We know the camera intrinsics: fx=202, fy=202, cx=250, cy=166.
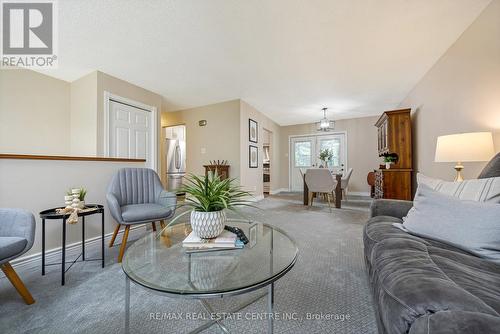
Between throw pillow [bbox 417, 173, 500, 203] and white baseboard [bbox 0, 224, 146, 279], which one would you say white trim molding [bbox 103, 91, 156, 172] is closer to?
white baseboard [bbox 0, 224, 146, 279]

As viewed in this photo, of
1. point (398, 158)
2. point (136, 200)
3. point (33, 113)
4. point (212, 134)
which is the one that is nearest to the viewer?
point (136, 200)

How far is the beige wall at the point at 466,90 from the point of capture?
72.0 inches

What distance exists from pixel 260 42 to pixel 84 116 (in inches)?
113

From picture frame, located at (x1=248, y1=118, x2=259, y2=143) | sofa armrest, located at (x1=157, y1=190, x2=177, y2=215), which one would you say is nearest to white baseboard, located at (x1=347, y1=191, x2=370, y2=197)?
picture frame, located at (x1=248, y1=118, x2=259, y2=143)

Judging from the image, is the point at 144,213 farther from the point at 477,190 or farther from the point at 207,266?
the point at 477,190

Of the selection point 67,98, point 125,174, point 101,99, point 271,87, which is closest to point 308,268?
point 125,174

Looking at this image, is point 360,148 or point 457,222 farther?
point 360,148

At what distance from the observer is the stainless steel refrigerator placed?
5.30 metres

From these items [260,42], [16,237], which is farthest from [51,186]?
[260,42]

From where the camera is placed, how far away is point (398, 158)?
3.55 metres

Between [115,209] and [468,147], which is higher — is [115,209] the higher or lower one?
the lower one

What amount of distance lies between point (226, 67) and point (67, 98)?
270 cm

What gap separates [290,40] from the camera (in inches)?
89.5

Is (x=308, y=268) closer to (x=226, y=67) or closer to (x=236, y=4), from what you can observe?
(x=236, y=4)
